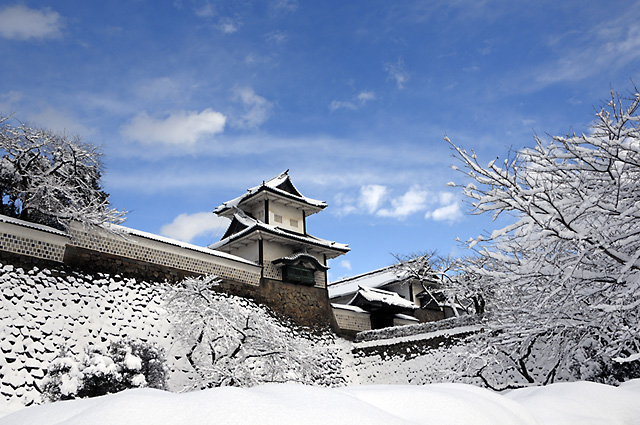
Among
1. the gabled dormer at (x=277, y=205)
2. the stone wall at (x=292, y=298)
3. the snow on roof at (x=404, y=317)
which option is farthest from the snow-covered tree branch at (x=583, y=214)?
the snow on roof at (x=404, y=317)

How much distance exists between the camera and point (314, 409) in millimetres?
1841

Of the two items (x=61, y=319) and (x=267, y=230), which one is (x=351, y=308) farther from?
(x=61, y=319)

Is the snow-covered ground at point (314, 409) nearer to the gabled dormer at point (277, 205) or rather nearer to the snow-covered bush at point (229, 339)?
the snow-covered bush at point (229, 339)

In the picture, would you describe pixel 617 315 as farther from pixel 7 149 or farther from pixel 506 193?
pixel 7 149

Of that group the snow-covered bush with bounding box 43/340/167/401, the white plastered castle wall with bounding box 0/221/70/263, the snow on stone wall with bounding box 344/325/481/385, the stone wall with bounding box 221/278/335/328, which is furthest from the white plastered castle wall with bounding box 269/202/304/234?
the snow-covered bush with bounding box 43/340/167/401

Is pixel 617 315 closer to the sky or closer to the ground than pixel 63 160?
closer to the ground

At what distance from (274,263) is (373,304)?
553cm

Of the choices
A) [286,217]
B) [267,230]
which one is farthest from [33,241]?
[286,217]

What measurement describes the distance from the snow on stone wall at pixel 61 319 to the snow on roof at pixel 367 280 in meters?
14.0

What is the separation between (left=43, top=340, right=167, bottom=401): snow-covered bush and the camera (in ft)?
27.8

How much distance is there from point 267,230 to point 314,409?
17440 millimetres

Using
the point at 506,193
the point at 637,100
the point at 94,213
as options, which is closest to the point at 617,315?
the point at 506,193

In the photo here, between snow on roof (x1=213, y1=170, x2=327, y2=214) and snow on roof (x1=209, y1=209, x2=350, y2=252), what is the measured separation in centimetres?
67

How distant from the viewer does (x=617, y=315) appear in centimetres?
626
